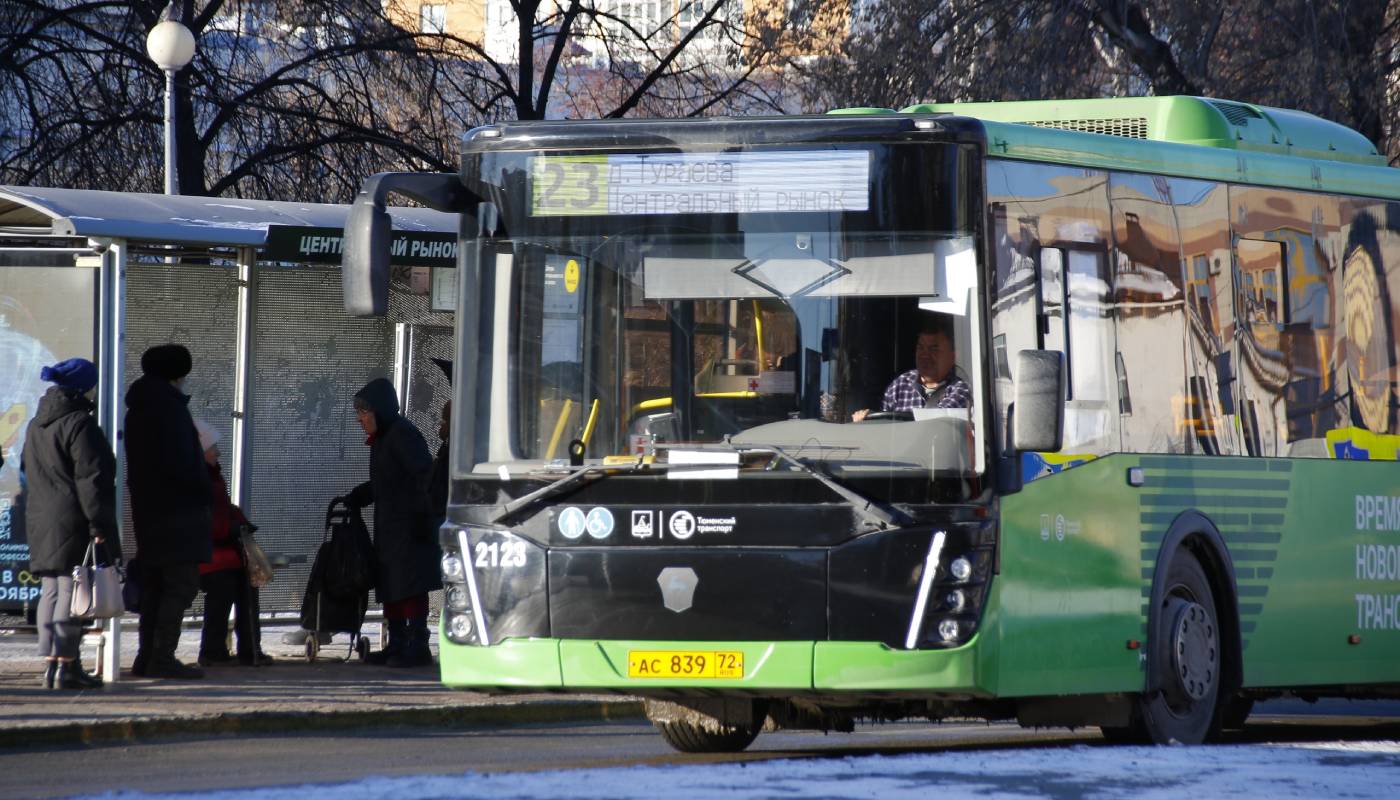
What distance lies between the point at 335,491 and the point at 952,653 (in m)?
7.94

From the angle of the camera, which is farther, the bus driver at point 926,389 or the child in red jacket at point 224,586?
the child in red jacket at point 224,586

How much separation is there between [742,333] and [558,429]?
0.86m

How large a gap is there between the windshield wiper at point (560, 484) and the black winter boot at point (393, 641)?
544cm

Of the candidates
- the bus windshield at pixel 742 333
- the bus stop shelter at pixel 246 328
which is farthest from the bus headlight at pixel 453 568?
the bus stop shelter at pixel 246 328

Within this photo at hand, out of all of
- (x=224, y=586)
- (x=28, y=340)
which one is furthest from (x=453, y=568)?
(x=28, y=340)

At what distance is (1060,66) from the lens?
23125 millimetres

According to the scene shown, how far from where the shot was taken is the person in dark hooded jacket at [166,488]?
43.6 feet

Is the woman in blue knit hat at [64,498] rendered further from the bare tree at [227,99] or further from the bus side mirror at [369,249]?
the bare tree at [227,99]

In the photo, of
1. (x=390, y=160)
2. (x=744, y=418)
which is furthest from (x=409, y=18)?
(x=744, y=418)

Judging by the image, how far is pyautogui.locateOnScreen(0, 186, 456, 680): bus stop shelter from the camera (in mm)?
14023

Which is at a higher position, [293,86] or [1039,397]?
[293,86]

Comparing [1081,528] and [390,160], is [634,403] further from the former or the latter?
[390,160]

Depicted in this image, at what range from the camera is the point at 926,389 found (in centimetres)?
921

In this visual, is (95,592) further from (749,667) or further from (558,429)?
(749,667)
